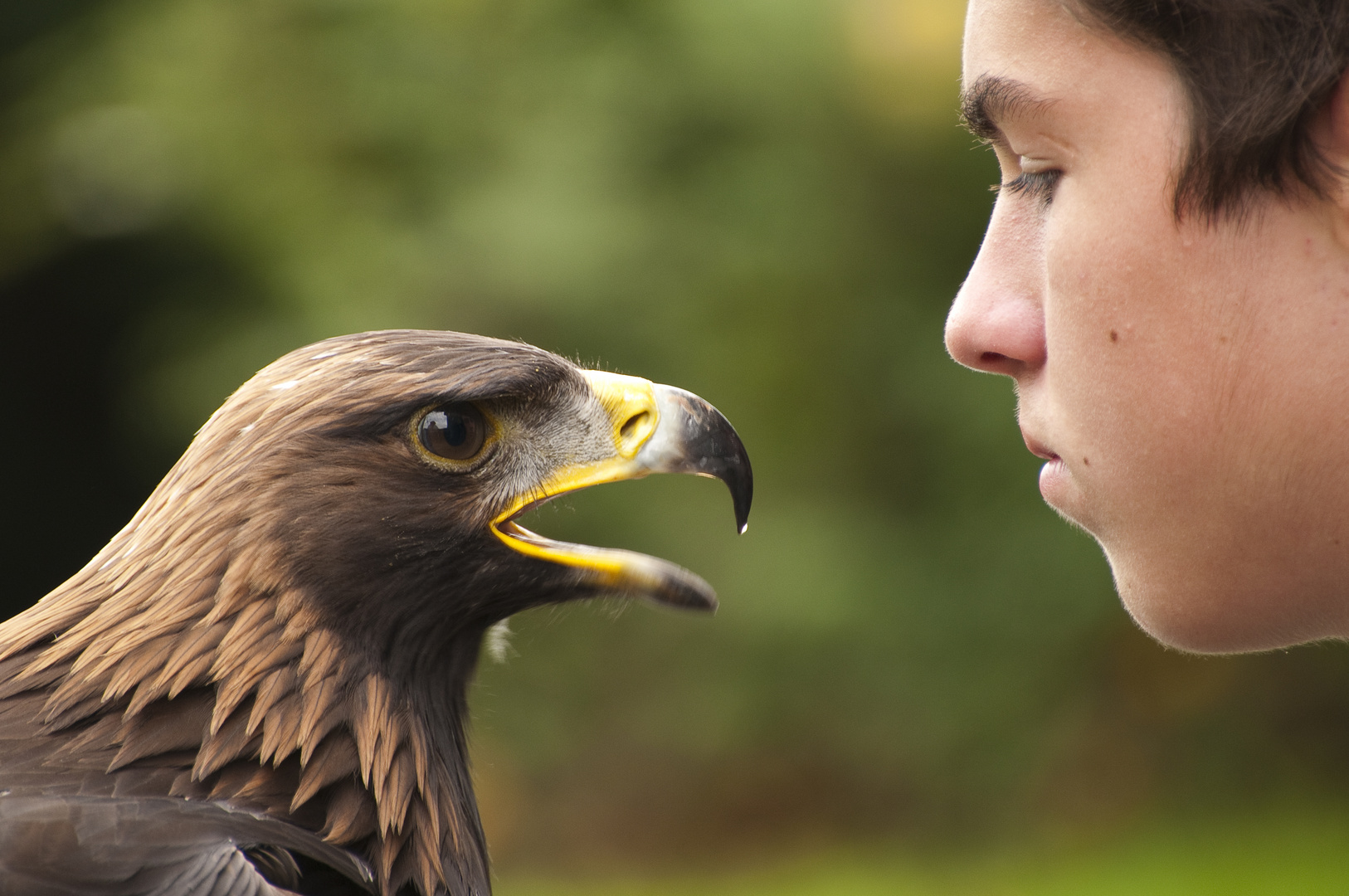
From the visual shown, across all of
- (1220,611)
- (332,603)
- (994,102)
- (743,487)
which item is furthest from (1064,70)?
(332,603)

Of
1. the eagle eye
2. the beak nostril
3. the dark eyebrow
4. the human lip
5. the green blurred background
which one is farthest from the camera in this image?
the green blurred background

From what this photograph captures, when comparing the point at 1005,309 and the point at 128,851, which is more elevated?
the point at 1005,309

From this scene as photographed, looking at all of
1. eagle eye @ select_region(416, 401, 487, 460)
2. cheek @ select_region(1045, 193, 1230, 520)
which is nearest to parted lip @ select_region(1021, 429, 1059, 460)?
cheek @ select_region(1045, 193, 1230, 520)

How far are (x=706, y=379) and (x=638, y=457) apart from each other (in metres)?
3.33

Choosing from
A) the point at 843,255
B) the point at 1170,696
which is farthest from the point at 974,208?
the point at 1170,696

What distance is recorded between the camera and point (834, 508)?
5598mm

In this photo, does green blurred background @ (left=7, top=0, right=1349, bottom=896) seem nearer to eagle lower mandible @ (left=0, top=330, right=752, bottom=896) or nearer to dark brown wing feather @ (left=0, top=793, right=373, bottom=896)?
eagle lower mandible @ (left=0, top=330, right=752, bottom=896)

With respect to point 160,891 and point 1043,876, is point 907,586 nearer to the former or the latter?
point 1043,876

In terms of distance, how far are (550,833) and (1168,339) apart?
4827 mm

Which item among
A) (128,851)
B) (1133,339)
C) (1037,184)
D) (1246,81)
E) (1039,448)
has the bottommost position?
(128,851)

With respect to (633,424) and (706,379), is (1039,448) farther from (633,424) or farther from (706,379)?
(706,379)

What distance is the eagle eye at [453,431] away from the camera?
1.99 meters

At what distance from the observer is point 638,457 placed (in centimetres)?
210

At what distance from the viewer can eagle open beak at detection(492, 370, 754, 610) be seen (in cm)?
202
